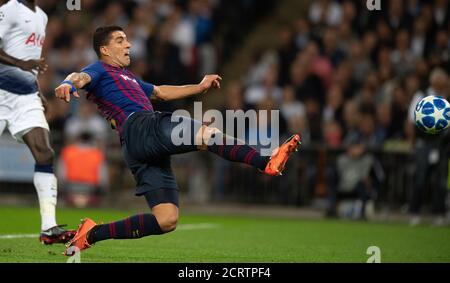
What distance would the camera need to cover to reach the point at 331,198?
1742 cm

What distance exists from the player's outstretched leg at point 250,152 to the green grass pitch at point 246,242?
4.22 ft

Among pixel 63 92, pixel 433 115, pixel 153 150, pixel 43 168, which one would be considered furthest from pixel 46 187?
pixel 433 115

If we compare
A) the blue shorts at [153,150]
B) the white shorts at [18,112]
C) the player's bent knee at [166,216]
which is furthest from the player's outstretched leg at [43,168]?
the player's bent knee at [166,216]

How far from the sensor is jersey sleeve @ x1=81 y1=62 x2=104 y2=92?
9.01 m

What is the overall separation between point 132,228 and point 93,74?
1.48 meters

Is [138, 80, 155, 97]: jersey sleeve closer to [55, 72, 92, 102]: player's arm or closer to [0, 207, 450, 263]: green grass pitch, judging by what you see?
[55, 72, 92, 102]: player's arm

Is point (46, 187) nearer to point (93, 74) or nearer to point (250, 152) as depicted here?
point (93, 74)

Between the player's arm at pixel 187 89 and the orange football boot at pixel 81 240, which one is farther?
the player's arm at pixel 187 89

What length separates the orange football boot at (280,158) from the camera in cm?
830

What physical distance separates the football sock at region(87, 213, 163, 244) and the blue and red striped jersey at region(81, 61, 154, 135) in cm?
87

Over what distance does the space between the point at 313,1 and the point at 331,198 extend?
23.9ft

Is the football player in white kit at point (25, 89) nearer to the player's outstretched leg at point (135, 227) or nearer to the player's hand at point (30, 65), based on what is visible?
the player's hand at point (30, 65)

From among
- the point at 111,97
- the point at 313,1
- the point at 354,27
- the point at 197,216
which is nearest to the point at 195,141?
the point at 111,97

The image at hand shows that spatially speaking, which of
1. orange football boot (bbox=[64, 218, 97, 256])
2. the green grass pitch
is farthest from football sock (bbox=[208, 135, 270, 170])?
orange football boot (bbox=[64, 218, 97, 256])
